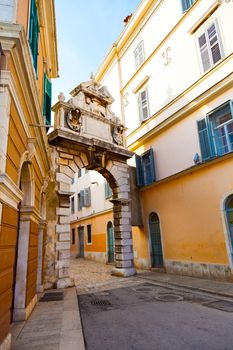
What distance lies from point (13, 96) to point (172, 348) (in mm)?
4283

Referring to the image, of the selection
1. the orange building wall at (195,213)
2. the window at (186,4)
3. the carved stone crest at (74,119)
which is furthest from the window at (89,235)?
the window at (186,4)

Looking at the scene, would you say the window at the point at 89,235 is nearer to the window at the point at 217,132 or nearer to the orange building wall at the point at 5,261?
the window at the point at 217,132

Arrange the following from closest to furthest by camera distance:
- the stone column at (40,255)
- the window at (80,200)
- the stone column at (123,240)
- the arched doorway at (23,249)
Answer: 1. the arched doorway at (23,249)
2. the stone column at (40,255)
3. the stone column at (123,240)
4. the window at (80,200)

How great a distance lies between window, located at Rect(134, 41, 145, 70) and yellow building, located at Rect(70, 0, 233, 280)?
0.21 feet

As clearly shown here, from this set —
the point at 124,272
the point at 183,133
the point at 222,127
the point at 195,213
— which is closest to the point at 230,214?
the point at 195,213

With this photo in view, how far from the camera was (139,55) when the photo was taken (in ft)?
46.2

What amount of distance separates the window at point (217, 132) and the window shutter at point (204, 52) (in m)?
2.07

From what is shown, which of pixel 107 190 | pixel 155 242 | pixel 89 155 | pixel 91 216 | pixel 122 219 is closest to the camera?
pixel 89 155

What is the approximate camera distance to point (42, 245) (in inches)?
305

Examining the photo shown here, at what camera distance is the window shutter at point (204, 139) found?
8805 mm

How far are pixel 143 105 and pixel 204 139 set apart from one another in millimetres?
5293

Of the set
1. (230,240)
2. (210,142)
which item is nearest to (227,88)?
(210,142)

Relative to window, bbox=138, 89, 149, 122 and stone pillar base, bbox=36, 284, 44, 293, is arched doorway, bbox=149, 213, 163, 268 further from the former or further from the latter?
stone pillar base, bbox=36, 284, 44, 293

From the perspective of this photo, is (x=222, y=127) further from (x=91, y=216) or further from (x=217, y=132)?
(x=91, y=216)
